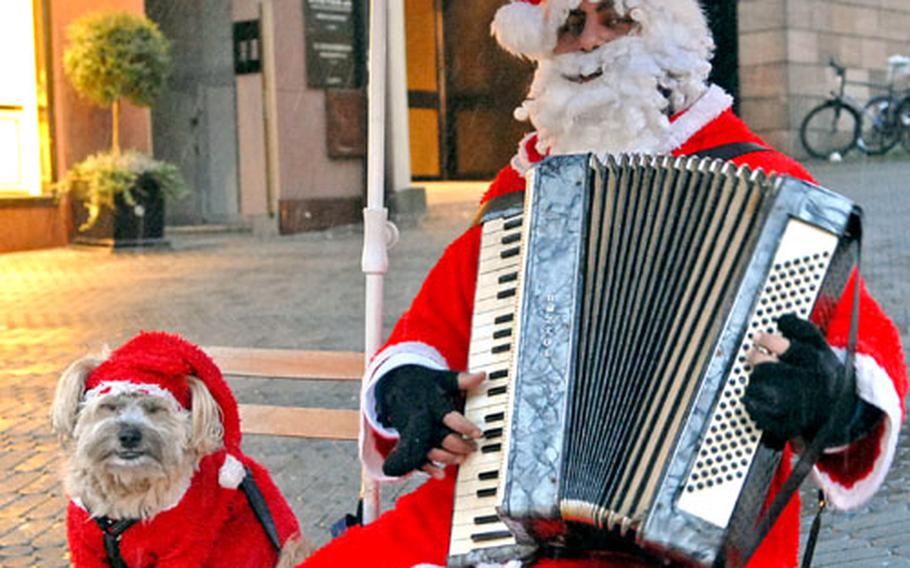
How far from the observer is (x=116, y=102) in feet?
42.6

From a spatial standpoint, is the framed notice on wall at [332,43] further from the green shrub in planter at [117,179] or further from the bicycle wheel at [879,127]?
the bicycle wheel at [879,127]

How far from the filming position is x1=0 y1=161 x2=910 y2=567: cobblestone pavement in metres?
4.85

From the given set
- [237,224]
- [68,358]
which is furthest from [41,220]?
[68,358]

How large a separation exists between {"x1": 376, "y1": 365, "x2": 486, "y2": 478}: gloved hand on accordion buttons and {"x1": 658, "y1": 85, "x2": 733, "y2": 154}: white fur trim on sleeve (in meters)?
0.67

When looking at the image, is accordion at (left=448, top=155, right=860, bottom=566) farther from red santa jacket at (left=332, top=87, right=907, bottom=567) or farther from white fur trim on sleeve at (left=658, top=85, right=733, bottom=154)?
white fur trim on sleeve at (left=658, top=85, right=733, bottom=154)

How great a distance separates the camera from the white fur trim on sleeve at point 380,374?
8.89ft

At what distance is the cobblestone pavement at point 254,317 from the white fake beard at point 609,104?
220 centimetres

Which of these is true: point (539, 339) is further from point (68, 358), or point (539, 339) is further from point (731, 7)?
point (68, 358)

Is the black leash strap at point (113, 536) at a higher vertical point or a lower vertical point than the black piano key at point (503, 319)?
lower

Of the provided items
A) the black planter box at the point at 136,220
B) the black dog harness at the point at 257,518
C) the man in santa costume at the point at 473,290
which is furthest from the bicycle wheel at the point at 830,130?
the man in santa costume at the point at 473,290

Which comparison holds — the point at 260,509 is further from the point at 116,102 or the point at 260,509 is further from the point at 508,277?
the point at 116,102

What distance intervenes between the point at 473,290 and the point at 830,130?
41.0ft

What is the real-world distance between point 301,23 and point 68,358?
741cm

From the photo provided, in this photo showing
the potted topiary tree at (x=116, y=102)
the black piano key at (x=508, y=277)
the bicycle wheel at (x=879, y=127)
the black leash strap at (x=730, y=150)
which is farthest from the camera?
the bicycle wheel at (x=879, y=127)
